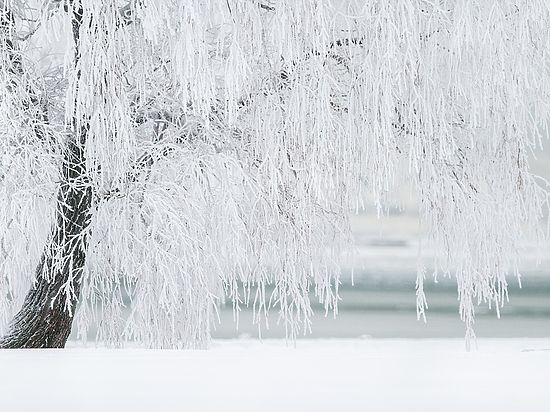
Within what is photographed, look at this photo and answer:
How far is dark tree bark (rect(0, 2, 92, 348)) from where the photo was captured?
244cm

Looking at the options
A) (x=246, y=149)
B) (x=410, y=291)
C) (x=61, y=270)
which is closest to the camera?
(x=61, y=270)

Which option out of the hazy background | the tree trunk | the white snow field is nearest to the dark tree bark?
the tree trunk

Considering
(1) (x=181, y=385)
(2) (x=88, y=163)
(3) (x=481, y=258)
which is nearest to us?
(1) (x=181, y=385)

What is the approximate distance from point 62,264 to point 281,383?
1958 millimetres

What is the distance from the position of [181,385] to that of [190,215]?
1.75 m

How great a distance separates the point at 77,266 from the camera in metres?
2.60

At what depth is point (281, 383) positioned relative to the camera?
65 centimetres

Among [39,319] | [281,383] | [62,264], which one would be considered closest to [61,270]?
[62,264]

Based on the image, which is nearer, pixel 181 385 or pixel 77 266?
pixel 181 385

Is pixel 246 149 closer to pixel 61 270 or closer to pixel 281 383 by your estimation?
pixel 61 270

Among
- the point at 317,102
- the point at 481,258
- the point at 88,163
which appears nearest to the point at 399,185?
the point at 481,258

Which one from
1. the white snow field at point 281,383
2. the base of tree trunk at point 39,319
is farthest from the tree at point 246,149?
the white snow field at point 281,383

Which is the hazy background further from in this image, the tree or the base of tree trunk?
the base of tree trunk

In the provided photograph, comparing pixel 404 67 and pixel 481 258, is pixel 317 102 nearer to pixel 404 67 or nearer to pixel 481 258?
pixel 404 67
